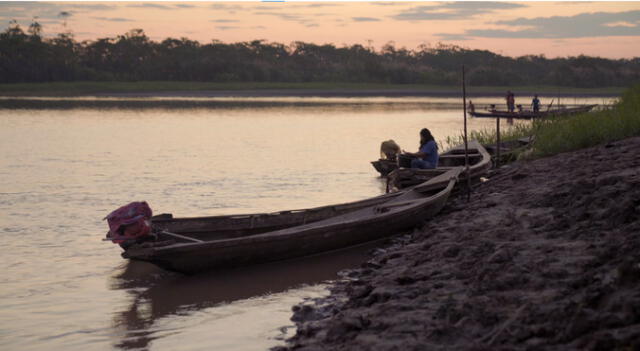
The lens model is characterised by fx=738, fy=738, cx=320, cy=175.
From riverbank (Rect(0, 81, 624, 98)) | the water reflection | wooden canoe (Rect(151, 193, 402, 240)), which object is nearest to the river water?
the water reflection

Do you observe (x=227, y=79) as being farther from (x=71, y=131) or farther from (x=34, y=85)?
(x=71, y=131)

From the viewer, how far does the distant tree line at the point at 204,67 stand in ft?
281

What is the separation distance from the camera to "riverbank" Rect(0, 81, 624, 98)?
256 ft

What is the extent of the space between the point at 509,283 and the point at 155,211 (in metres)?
9.88

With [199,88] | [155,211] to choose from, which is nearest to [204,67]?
[199,88]

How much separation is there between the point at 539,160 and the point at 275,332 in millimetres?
10027

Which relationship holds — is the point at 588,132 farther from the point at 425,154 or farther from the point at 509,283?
the point at 509,283

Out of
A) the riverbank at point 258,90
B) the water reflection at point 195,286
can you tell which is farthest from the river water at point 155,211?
the riverbank at point 258,90

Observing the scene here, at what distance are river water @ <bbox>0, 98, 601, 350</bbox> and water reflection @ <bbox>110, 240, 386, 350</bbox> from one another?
0.08ft

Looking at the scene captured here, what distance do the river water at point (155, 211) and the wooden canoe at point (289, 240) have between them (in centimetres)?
20

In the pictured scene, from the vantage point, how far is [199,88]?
82.9 m

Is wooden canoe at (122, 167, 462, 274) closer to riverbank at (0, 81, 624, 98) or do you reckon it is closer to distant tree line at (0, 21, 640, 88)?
riverbank at (0, 81, 624, 98)

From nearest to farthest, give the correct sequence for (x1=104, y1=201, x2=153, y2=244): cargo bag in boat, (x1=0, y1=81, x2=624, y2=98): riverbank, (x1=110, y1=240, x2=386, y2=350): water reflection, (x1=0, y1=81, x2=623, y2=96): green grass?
(x1=110, y1=240, x2=386, y2=350): water reflection → (x1=104, y1=201, x2=153, y2=244): cargo bag in boat → (x1=0, y1=81, x2=623, y2=96): green grass → (x1=0, y1=81, x2=624, y2=98): riverbank

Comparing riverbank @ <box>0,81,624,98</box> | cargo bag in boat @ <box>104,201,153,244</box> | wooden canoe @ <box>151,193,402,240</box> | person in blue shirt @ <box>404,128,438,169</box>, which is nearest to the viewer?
cargo bag in boat @ <box>104,201,153,244</box>
